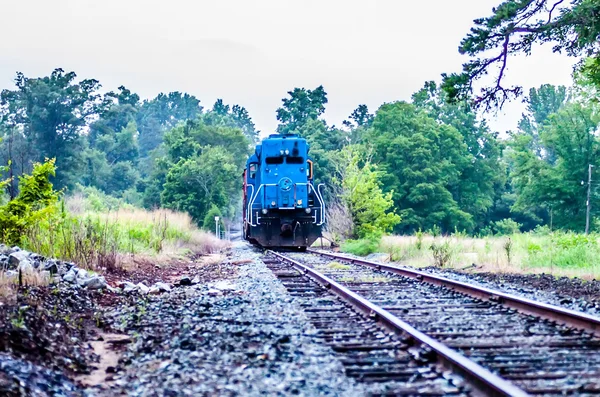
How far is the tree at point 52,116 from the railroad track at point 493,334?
186ft

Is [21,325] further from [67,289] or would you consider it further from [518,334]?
[518,334]

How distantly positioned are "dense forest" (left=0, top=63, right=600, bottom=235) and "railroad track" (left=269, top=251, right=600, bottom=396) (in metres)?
38.3

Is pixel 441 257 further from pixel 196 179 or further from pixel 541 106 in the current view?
pixel 541 106

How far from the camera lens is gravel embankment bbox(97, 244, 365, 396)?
435cm

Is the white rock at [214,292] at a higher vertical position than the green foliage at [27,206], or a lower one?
lower

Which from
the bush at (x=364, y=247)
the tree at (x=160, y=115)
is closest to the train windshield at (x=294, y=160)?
the bush at (x=364, y=247)

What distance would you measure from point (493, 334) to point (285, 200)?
16.5m

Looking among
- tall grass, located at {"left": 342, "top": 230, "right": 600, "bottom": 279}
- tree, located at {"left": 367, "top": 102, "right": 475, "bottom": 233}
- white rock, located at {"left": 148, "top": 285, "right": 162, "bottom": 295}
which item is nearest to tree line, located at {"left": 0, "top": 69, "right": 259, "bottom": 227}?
tree, located at {"left": 367, "top": 102, "right": 475, "bottom": 233}

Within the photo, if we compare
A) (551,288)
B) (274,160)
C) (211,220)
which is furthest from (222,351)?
(211,220)

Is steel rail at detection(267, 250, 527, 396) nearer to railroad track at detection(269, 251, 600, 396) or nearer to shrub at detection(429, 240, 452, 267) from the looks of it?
railroad track at detection(269, 251, 600, 396)

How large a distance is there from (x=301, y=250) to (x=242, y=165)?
54.0m

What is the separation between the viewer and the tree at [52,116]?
63.2m

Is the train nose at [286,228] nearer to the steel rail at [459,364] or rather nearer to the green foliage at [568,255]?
the green foliage at [568,255]

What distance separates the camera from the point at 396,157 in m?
57.2
